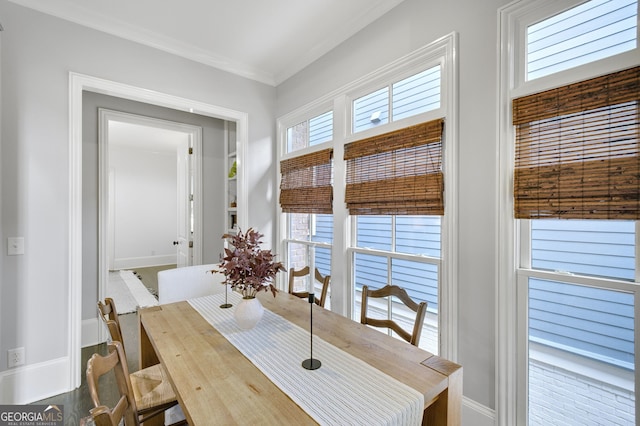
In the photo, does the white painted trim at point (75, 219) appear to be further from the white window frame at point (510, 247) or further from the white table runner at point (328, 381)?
the white window frame at point (510, 247)

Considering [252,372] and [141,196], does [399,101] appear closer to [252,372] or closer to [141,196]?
[252,372]

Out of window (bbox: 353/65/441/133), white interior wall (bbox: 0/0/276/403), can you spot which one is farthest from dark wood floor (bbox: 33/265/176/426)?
window (bbox: 353/65/441/133)

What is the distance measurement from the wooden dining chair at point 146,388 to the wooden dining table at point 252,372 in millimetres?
174

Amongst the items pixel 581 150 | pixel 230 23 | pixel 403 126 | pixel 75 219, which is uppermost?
pixel 230 23

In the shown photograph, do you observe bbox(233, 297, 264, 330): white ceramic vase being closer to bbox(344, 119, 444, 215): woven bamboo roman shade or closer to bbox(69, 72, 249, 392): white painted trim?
bbox(344, 119, 444, 215): woven bamboo roman shade

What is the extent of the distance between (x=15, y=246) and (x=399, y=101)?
3005 millimetres

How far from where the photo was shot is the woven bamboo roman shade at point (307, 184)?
278 cm

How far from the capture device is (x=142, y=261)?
7133mm

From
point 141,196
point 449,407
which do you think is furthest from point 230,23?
point 141,196

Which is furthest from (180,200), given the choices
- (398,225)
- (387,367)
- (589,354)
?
(589,354)

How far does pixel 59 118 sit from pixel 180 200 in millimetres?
2266

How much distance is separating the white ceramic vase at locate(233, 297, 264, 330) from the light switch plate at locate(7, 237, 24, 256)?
75.2 inches

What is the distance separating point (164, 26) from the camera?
2.57 m

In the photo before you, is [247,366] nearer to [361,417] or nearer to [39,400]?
[361,417]
